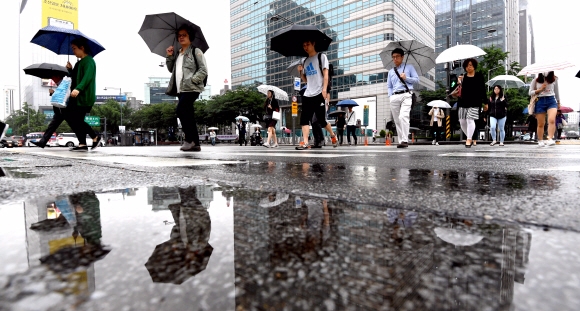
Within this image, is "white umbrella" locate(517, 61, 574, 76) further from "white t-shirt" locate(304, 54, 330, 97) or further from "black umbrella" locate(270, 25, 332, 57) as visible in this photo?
"white t-shirt" locate(304, 54, 330, 97)

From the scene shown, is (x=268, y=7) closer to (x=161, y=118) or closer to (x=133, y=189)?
(x=161, y=118)

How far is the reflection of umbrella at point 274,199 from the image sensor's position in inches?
43.6

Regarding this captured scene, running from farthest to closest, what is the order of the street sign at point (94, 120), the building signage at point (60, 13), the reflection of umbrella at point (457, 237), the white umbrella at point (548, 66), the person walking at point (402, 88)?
the building signage at point (60, 13) → the street sign at point (94, 120) → the white umbrella at point (548, 66) → the person walking at point (402, 88) → the reflection of umbrella at point (457, 237)

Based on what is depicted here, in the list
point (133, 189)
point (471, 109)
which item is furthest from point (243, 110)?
point (133, 189)

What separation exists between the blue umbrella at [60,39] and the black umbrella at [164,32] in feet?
3.31

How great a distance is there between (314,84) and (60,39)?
5788 mm

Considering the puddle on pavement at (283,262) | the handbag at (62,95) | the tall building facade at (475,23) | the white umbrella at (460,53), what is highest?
the tall building facade at (475,23)

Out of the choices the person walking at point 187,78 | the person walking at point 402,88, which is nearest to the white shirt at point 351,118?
the person walking at point 402,88

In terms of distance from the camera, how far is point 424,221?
2.75 ft

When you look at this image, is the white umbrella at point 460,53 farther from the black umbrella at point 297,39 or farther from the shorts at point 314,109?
the shorts at point 314,109

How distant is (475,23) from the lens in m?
86.7

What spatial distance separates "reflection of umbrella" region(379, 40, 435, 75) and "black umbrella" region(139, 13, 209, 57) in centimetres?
571

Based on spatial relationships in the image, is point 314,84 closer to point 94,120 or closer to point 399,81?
point 399,81

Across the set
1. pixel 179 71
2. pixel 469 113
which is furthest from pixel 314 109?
pixel 469 113
